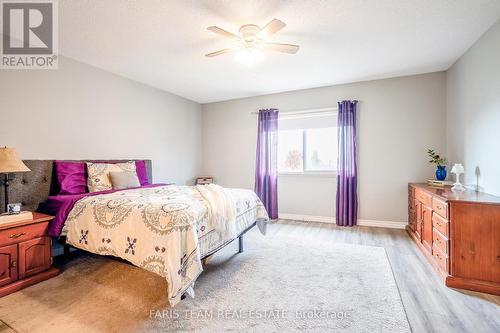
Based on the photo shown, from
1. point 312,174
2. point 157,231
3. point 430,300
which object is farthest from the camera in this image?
point 312,174

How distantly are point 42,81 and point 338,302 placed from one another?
405cm

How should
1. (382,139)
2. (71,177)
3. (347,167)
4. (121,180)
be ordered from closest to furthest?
(71,177), (121,180), (382,139), (347,167)

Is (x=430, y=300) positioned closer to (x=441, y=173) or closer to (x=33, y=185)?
(x=441, y=173)

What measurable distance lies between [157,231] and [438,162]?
397 centimetres

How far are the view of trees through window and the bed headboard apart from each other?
146 inches

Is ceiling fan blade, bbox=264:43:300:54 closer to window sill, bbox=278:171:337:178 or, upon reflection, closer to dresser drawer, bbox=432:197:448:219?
dresser drawer, bbox=432:197:448:219

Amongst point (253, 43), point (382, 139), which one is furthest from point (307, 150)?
point (253, 43)

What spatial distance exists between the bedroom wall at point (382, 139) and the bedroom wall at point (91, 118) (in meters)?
1.76

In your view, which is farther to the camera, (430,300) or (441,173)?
(441,173)

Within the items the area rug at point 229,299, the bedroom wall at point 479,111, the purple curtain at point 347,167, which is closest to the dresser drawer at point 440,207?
the bedroom wall at point 479,111

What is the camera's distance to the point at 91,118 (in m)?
3.42

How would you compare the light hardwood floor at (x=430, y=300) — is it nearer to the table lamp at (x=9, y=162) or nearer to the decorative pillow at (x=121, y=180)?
the decorative pillow at (x=121, y=180)

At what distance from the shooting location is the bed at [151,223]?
5.92 feet

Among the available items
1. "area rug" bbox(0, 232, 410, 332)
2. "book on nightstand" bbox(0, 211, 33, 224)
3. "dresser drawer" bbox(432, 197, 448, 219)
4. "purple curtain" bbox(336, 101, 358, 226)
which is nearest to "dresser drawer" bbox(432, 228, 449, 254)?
"dresser drawer" bbox(432, 197, 448, 219)
